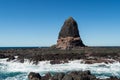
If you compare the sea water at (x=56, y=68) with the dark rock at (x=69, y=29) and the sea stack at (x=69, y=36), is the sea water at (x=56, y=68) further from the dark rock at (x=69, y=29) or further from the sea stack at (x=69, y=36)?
the dark rock at (x=69, y=29)

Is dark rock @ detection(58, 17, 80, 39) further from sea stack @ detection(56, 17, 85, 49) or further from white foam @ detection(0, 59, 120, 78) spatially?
white foam @ detection(0, 59, 120, 78)

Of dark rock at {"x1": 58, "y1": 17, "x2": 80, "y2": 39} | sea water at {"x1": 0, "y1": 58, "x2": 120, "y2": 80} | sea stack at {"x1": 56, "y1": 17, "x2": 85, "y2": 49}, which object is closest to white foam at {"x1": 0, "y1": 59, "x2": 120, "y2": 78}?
sea water at {"x1": 0, "y1": 58, "x2": 120, "y2": 80}

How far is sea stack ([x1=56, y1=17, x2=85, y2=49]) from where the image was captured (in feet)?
282

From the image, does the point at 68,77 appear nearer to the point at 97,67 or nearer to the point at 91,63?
the point at 97,67

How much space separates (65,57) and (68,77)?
2397 centimetres

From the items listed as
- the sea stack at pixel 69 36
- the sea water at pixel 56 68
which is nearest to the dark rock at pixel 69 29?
the sea stack at pixel 69 36

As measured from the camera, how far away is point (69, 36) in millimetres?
88750

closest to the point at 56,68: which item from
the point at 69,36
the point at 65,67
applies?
the point at 65,67

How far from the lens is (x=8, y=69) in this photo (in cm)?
4269

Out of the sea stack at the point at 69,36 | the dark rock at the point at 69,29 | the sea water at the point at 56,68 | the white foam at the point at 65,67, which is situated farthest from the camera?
the dark rock at the point at 69,29

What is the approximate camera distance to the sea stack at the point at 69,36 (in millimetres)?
86000

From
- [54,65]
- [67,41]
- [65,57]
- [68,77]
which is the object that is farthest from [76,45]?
[68,77]

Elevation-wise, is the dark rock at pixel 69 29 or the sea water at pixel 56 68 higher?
the dark rock at pixel 69 29

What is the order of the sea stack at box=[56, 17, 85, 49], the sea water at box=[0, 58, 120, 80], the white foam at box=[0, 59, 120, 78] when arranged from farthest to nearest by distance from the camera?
1. the sea stack at box=[56, 17, 85, 49]
2. the white foam at box=[0, 59, 120, 78]
3. the sea water at box=[0, 58, 120, 80]
